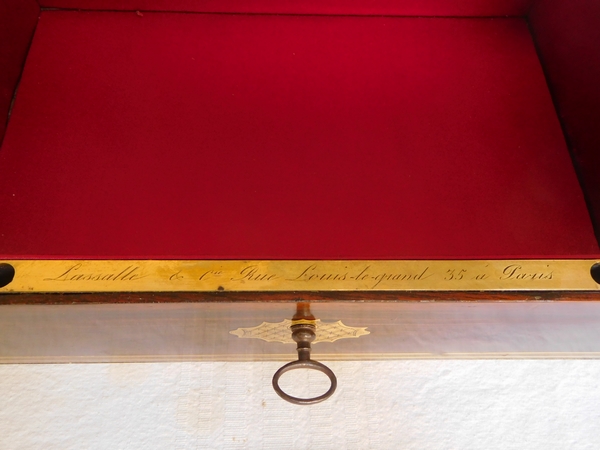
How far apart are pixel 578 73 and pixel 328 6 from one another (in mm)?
518

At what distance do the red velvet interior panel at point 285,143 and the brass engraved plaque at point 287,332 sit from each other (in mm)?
130

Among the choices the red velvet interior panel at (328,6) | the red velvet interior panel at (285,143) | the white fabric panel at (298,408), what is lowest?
the white fabric panel at (298,408)

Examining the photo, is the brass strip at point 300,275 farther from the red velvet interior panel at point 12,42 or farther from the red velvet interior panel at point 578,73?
the red velvet interior panel at point 12,42

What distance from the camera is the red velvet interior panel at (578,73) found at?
954mm

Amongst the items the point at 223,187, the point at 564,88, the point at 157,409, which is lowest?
the point at 157,409

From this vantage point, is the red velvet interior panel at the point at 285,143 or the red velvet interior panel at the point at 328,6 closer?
the red velvet interior panel at the point at 285,143

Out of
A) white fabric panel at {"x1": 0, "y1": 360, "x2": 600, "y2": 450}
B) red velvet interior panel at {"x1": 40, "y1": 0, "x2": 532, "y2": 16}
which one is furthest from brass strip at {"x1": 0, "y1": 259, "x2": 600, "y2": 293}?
red velvet interior panel at {"x1": 40, "y1": 0, "x2": 532, "y2": 16}

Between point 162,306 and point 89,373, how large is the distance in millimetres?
420

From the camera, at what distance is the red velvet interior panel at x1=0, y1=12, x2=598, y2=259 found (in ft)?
2.92

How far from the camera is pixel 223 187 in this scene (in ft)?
3.08

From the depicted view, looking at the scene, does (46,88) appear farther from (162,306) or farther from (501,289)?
(501,289)

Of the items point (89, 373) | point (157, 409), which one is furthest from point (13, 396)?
point (157, 409)
